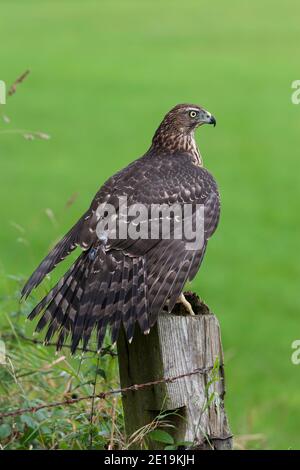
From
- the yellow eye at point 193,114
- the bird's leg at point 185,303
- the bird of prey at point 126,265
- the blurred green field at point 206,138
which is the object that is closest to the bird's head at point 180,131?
the yellow eye at point 193,114

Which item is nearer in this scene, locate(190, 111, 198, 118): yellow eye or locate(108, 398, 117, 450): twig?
locate(108, 398, 117, 450): twig

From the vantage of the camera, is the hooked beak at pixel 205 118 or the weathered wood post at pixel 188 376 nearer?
the weathered wood post at pixel 188 376

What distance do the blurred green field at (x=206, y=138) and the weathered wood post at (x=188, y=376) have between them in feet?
4.44

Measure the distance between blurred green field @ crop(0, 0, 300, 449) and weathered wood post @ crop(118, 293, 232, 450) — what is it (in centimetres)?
135

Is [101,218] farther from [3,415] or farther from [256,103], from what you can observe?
[256,103]

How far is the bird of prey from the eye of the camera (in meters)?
4.23

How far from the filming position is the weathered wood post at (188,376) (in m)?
4.04

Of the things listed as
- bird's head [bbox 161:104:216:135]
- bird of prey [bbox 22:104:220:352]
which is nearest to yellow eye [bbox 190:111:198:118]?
bird's head [bbox 161:104:216:135]

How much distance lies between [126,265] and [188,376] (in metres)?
0.59

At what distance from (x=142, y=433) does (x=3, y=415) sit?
19.6 inches

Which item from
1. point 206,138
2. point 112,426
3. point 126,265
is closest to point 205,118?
point 126,265

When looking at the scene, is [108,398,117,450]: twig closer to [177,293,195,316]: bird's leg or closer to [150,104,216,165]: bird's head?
[177,293,195,316]: bird's leg

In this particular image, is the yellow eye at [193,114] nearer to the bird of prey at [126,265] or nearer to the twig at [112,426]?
the bird of prey at [126,265]
